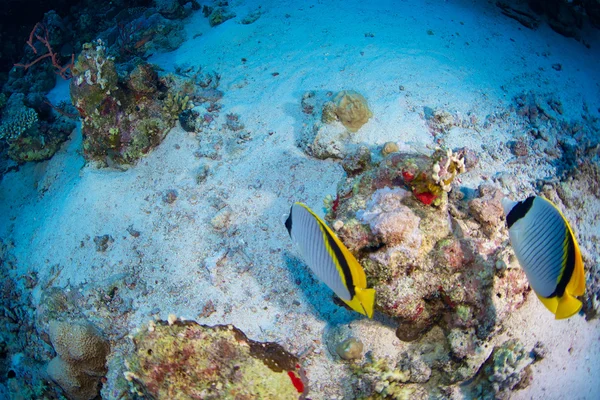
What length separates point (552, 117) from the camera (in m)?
5.35

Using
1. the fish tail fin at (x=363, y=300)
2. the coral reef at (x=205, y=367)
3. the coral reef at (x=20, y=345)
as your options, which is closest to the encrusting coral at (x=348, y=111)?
the coral reef at (x=205, y=367)

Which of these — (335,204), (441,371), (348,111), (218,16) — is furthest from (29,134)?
(441,371)

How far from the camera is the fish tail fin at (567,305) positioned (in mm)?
1912

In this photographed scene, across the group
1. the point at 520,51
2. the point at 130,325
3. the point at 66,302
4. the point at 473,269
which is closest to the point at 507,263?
the point at 473,269

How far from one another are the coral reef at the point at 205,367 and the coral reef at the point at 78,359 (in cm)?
110

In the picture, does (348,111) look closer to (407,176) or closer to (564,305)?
(407,176)

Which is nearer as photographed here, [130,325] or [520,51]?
[130,325]

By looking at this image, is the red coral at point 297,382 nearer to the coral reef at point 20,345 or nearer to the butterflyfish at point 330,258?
the butterflyfish at point 330,258

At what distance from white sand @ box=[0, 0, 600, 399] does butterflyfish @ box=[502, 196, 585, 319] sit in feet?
4.73

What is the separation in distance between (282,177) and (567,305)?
10.6 feet

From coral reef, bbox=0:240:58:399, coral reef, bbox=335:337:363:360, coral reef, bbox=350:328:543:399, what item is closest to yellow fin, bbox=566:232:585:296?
coral reef, bbox=350:328:543:399

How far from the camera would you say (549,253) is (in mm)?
1963

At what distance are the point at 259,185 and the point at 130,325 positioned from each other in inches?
88.6

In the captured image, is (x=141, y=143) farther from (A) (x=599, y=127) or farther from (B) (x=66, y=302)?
(A) (x=599, y=127)
